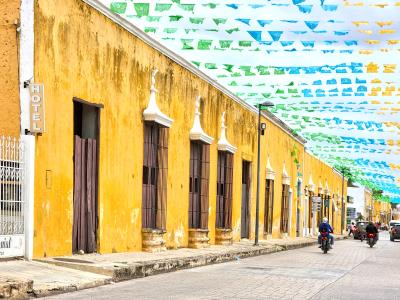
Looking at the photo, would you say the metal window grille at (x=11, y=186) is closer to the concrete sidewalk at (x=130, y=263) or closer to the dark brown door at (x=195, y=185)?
the concrete sidewalk at (x=130, y=263)

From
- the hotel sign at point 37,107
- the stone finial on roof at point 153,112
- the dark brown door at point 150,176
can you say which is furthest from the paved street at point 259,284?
the stone finial on roof at point 153,112

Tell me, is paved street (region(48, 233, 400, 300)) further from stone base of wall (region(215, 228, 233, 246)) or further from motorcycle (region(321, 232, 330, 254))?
motorcycle (region(321, 232, 330, 254))

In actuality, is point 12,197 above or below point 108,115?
below

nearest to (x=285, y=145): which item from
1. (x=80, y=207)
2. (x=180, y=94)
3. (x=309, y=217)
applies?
(x=309, y=217)

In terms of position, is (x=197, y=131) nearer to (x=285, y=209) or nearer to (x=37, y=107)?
(x=37, y=107)

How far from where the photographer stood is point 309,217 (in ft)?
185

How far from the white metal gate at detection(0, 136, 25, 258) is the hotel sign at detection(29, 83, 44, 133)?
1.51ft

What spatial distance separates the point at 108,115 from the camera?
18.7 metres

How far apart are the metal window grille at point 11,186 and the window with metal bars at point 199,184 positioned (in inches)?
491

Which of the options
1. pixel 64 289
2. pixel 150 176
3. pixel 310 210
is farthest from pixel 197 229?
pixel 310 210

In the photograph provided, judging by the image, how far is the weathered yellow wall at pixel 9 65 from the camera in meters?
14.8

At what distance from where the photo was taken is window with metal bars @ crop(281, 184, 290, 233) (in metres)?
44.8

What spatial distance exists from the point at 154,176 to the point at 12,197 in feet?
27.9

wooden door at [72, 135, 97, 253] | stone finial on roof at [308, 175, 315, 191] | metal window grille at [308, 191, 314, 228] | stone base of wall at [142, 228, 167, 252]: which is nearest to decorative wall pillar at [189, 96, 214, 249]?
stone base of wall at [142, 228, 167, 252]
